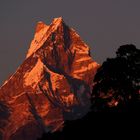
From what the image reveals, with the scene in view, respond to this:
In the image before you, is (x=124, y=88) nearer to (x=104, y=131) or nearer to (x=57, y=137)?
(x=57, y=137)

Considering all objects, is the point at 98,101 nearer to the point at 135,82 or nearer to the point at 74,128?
the point at 135,82

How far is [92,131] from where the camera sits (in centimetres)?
11919

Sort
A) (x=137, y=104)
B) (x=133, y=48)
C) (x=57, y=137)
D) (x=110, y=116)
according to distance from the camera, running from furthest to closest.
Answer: (x=133, y=48) < (x=57, y=137) < (x=137, y=104) < (x=110, y=116)

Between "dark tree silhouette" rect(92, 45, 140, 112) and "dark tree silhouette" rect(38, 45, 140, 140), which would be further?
"dark tree silhouette" rect(92, 45, 140, 112)

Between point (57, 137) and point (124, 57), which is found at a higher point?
point (124, 57)

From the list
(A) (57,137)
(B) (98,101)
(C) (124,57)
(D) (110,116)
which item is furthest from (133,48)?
(D) (110,116)

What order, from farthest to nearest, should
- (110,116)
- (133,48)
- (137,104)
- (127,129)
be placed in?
(133,48), (137,104), (110,116), (127,129)

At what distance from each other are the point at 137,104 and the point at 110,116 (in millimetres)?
9965

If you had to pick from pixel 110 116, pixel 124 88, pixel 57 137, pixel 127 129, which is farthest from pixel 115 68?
pixel 127 129

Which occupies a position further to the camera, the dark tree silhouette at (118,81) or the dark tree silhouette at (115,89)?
the dark tree silhouette at (118,81)

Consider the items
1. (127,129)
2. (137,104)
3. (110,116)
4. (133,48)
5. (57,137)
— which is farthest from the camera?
(133,48)

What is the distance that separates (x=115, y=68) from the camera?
499ft

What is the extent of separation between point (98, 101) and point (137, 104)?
18.4 metres

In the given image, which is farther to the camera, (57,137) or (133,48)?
(133,48)
